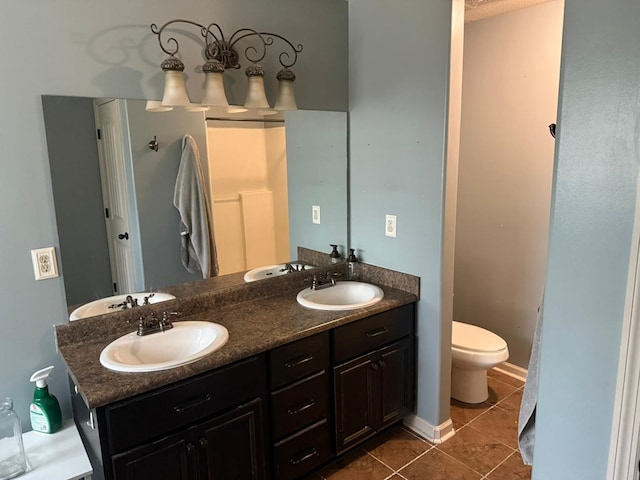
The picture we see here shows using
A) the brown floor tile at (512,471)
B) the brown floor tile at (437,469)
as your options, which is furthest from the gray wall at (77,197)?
the brown floor tile at (512,471)

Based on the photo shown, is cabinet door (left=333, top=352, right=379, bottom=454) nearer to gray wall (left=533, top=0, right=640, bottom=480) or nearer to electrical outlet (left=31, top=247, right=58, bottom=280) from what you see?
gray wall (left=533, top=0, right=640, bottom=480)

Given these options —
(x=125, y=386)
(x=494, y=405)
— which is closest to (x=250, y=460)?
(x=125, y=386)

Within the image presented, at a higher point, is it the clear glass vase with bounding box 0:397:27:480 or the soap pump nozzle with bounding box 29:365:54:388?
the soap pump nozzle with bounding box 29:365:54:388

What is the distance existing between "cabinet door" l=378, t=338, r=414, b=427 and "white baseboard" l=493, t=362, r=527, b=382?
3.47 ft

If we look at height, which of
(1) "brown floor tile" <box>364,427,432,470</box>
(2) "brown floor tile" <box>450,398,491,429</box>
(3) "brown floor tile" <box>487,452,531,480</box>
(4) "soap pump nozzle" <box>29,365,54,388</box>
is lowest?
(3) "brown floor tile" <box>487,452,531,480</box>

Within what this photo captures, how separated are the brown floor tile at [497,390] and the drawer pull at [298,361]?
1501mm

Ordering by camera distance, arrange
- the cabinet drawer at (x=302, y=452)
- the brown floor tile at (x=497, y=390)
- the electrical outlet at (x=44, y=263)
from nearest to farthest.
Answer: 1. the electrical outlet at (x=44, y=263)
2. the cabinet drawer at (x=302, y=452)
3. the brown floor tile at (x=497, y=390)

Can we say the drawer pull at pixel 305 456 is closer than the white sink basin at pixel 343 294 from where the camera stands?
Yes

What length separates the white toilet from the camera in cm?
269

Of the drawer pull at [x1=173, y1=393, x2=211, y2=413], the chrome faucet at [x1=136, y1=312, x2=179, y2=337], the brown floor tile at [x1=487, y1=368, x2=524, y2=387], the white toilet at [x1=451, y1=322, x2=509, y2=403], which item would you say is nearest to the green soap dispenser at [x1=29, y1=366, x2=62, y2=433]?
the chrome faucet at [x1=136, y1=312, x2=179, y2=337]

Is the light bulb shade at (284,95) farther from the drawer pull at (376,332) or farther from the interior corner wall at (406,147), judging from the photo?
the drawer pull at (376,332)

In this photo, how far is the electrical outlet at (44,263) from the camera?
177cm

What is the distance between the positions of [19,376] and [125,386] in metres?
0.59

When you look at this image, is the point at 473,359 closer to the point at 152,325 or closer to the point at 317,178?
the point at 317,178
